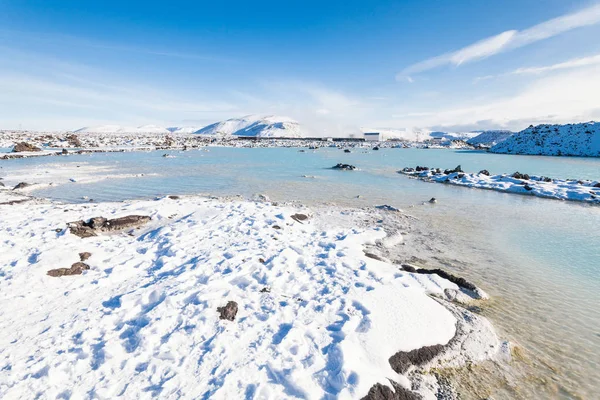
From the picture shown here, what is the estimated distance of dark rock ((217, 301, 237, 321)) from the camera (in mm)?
5371

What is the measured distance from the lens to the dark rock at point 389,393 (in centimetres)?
396

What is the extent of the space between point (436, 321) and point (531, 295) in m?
3.22

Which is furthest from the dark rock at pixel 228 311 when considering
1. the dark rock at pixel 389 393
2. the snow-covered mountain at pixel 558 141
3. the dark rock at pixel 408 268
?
the snow-covered mountain at pixel 558 141

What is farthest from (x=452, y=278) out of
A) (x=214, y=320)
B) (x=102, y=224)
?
(x=102, y=224)

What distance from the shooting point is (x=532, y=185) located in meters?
21.1

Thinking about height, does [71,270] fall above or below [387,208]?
above

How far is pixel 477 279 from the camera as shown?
7.85 metres

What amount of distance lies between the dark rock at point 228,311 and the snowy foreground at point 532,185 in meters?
21.9

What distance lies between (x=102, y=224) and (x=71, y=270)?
3.80m

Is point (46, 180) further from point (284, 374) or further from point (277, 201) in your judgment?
point (284, 374)

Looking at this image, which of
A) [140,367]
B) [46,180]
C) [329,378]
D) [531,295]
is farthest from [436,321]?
[46,180]

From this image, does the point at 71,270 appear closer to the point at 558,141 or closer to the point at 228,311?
the point at 228,311

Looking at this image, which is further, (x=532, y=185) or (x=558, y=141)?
(x=558, y=141)

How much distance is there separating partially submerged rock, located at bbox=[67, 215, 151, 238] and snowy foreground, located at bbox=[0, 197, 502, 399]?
1.41ft
